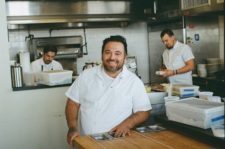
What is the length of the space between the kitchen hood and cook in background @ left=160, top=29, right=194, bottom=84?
4.85ft

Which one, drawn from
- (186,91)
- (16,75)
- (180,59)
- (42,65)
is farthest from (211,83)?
(16,75)

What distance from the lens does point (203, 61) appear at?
19.6 feet

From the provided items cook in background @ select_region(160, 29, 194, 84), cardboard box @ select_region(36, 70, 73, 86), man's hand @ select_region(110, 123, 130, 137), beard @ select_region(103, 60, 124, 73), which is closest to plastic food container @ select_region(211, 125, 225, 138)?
man's hand @ select_region(110, 123, 130, 137)

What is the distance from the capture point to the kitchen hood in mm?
5820

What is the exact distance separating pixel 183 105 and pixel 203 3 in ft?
10.7

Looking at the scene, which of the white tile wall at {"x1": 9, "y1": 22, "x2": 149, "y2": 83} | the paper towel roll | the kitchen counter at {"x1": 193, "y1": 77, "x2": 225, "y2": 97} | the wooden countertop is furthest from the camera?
the white tile wall at {"x1": 9, "y1": 22, "x2": 149, "y2": 83}

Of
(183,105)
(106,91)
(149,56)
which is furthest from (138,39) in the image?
(183,105)

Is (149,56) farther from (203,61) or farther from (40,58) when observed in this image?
(40,58)

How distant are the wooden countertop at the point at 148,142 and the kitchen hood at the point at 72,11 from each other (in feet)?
A: 12.9

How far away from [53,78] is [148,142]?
1976 mm

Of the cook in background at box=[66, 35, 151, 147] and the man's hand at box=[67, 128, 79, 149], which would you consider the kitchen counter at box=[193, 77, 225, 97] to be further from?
the man's hand at box=[67, 128, 79, 149]

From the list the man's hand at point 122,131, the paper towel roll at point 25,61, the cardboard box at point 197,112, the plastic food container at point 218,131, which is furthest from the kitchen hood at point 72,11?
the plastic food container at point 218,131

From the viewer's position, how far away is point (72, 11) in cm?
613

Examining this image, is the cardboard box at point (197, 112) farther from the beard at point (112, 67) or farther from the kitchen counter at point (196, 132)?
the beard at point (112, 67)
